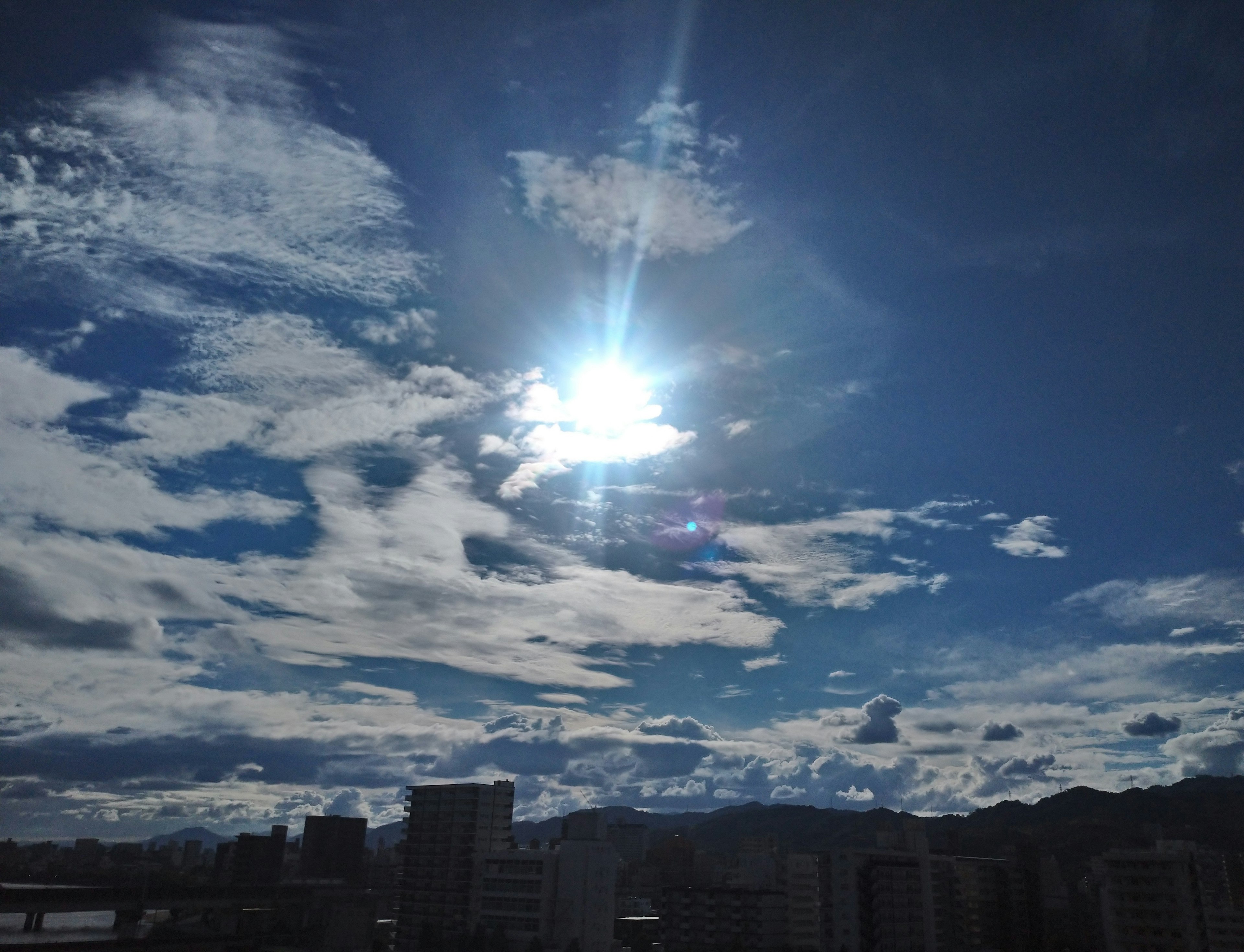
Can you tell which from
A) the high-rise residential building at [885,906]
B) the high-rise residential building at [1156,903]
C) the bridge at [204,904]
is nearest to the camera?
the high-rise residential building at [1156,903]

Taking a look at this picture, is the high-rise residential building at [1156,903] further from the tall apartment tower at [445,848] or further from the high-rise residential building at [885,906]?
the tall apartment tower at [445,848]

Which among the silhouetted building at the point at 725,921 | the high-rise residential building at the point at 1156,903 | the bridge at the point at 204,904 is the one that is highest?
the high-rise residential building at the point at 1156,903

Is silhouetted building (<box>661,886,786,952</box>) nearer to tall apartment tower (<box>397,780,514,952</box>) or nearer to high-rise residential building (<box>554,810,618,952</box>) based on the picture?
high-rise residential building (<box>554,810,618,952</box>)

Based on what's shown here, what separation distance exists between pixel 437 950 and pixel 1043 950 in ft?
304

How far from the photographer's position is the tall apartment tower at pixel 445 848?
4690 inches

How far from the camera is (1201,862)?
138750 mm

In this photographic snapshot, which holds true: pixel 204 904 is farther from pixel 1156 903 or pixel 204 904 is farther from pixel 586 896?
pixel 1156 903

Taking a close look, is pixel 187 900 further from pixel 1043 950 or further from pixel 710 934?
pixel 1043 950

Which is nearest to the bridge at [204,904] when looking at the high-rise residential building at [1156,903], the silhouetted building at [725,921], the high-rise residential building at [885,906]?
the silhouetted building at [725,921]

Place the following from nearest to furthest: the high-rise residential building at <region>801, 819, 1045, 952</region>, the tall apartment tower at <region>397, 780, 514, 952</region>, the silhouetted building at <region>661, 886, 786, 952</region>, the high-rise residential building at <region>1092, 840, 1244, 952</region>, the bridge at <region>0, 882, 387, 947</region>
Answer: the high-rise residential building at <region>1092, 840, 1244, 952</region>
the high-rise residential building at <region>801, 819, 1045, 952</region>
the silhouetted building at <region>661, 886, 786, 952</region>
the tall apartment tower at <region>397, 780, 514, 952</region>
the bridge at <region>0, 882, 387, 947</region>

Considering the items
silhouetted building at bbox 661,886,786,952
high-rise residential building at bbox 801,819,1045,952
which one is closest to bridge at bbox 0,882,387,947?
silhouetted building at bbox 661,886,786,952

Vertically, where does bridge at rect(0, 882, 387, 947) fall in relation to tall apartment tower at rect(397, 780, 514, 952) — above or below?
below

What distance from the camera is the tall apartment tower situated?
391ft

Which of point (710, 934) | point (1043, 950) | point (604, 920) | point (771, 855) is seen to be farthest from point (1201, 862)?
point (604, 920)
